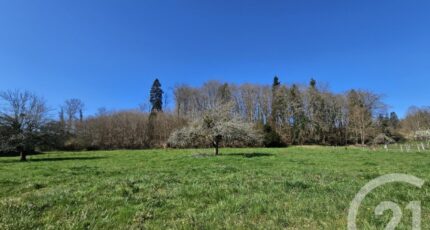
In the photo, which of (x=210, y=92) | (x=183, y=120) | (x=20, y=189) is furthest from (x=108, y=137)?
(x=20, y=189)

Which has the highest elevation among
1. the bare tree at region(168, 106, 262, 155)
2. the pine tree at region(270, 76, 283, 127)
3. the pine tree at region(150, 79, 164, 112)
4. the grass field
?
the pine tree at region(150, 79, 164, 112)

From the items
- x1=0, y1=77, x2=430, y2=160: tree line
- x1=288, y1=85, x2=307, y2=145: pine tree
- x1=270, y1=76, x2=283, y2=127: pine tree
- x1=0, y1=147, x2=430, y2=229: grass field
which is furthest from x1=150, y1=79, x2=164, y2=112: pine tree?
x1=0, y1=147, x2=430, y2=229: grass field

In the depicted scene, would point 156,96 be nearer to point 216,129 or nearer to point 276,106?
point 276,106

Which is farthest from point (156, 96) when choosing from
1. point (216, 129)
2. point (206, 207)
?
point (206, 207)

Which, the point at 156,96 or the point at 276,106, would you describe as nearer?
the point at 276,106

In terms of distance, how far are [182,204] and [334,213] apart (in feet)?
10.0

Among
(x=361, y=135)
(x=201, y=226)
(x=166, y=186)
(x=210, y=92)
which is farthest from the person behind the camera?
(x=210, y=92)

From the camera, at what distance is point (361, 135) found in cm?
5878

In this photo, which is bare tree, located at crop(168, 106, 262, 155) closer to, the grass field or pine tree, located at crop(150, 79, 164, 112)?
the grass field

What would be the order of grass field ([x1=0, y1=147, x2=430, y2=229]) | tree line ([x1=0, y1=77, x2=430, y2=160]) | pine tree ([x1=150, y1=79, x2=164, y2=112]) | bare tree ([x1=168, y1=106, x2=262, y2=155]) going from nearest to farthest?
grass field ([x1=0, y1=147, x2=430, y2=229]), bare tree ([x1=168, y1=106, x2=262, y2=155]), tree line ([x1=0, y1=77, x2=430, y2=160]), pine tree ([x1=150, y1=79, x2=164, y2=112])

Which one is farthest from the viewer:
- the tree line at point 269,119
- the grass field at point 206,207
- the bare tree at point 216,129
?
the tree line at point 269,119

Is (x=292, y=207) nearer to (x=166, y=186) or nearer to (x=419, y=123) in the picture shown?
(x=166, y=186)

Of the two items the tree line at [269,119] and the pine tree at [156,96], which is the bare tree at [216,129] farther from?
the pine tree at [156,96]

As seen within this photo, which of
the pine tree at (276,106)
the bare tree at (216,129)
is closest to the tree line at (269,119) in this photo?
the pine tree at (276,106)
